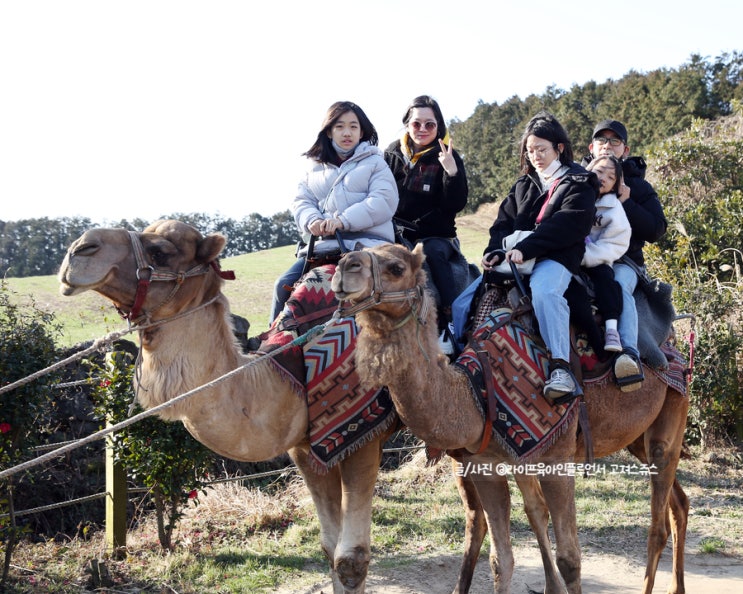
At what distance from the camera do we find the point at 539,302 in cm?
474

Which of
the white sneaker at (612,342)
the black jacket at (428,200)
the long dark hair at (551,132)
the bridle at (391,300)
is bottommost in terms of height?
the white sneaker at (612,342)

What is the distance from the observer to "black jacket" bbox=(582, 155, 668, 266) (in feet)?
18.9

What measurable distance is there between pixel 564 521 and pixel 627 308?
1.54 m

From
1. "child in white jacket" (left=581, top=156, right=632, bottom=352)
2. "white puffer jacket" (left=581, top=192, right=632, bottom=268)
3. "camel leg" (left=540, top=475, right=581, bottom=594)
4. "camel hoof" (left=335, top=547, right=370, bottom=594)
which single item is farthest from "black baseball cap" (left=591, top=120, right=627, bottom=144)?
"camel hoof" (left=335, top=547, right=370, bottom=594)

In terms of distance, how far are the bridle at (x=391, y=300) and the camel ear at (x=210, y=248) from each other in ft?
2.21

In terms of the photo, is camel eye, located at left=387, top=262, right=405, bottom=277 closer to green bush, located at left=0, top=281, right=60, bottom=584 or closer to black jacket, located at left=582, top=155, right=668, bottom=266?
black jacket, located at left=582, top=155, right=668, bottom=266

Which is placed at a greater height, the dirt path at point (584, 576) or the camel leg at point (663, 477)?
the camel leg at point (663, 477)

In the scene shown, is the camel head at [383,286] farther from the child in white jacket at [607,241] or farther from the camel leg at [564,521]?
the child in white jacket at [607,241]

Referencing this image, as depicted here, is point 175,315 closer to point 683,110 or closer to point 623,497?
point 623,497

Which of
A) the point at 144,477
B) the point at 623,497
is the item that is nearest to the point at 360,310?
the point at 144,477

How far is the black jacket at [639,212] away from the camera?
18.9 ft

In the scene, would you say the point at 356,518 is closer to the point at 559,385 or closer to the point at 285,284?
the point at 559,385

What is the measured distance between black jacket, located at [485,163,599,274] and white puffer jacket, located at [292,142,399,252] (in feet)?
2.75

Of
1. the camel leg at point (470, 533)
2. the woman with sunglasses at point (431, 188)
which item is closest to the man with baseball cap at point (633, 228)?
the woman with sunglasses at point (431, 188)
